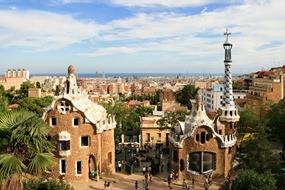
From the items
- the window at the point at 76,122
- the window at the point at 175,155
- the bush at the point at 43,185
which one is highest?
the window at the point at 76,122

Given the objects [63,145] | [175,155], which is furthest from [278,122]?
[63,145]

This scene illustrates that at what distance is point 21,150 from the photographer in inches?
701

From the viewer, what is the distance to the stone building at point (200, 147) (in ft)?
120

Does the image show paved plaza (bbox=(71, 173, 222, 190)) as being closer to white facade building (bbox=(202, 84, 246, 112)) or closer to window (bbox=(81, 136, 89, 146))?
window (bbox=(81, 136, 89, 146))

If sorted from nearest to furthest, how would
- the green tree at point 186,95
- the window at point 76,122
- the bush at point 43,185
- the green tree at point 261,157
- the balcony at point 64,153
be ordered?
the bush at point 43,185 → the green tree at point 261,157 → the balcony at point 64,153 → the window at point 76,122 → the green tree at point 186,95

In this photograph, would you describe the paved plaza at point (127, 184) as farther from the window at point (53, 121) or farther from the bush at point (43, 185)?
the bush at point (43, 185)

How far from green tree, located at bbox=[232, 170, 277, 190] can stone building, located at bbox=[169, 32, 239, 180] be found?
9974 millimetres

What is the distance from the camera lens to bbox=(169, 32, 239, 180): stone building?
36688 mm

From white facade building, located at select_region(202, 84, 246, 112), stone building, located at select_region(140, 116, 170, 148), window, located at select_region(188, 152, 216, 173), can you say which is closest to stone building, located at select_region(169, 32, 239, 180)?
window, located at select_region(188, 152, 216, 173)

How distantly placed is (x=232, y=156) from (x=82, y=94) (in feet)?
49.0

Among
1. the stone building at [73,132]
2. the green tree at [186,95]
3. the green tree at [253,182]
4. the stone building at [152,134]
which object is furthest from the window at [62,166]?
the green tree at [186,95]

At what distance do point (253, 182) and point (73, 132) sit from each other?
17278 millimetres

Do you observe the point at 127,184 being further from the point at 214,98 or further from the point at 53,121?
the point at 214,98

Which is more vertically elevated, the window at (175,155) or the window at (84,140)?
the window at (84,140)
